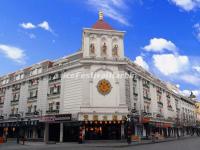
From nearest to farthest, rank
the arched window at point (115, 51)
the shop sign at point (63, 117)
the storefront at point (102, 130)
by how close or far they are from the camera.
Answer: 1. the storefront at point (102, 130)
2. the shop sign at point (63, 117)
3. the arched window at point (115, 51)

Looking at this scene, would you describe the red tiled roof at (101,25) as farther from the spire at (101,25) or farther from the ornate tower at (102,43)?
the ornate tower at (102,43)

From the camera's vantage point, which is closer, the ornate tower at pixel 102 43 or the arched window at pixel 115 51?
the ornate tower at pixel 102 43

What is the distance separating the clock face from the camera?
134ft

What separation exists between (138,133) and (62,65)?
18270 mm

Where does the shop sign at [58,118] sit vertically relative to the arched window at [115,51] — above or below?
below

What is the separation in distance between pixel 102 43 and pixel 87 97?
373 inches

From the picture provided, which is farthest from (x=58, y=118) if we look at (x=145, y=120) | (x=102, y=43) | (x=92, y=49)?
(x=145, y=120)

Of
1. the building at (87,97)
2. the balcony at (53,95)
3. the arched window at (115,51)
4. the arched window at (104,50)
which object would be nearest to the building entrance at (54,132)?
A: the building at (87,97)

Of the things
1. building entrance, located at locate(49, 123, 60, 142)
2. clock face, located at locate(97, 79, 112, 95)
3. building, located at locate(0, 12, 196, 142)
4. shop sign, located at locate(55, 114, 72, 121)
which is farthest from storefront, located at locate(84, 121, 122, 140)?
building entrance, located at locate(49, 123, 60, 142)

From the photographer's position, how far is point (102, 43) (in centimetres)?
4338

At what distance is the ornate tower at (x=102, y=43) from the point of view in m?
42.6

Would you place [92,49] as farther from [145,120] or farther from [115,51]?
[145,120]

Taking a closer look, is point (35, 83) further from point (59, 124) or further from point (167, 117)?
point (167, 117)

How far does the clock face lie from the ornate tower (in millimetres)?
4189
